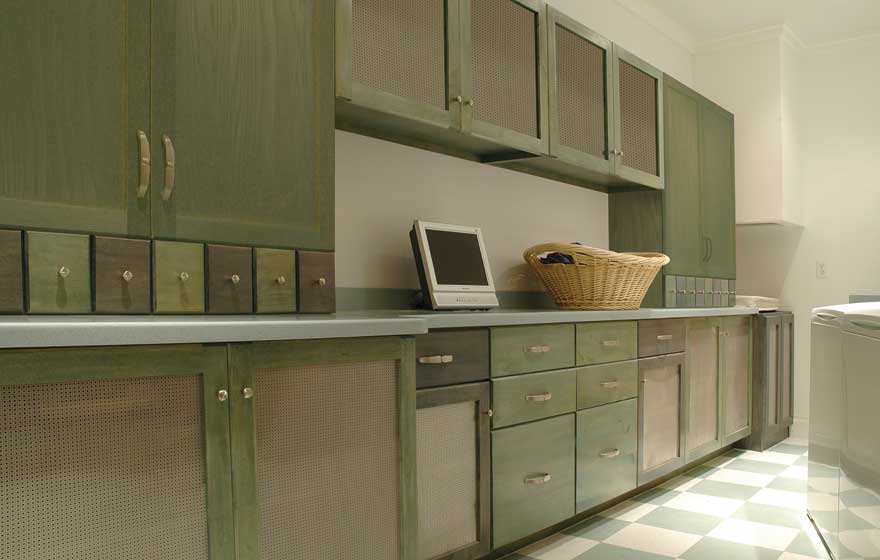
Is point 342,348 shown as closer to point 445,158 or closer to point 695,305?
point 445,158

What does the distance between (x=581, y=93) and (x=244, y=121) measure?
1818 millimetres

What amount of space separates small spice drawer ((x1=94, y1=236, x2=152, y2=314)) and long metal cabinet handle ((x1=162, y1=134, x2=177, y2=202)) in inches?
4.2

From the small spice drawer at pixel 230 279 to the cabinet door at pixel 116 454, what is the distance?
0.97 feet

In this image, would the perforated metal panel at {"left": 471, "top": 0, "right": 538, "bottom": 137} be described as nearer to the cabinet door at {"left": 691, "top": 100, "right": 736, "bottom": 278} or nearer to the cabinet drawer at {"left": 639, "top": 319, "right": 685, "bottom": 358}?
the cabinet drawer at {"left": 639, "top": 319, "right": 685, "bottom": 358}

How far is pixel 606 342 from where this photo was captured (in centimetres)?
268

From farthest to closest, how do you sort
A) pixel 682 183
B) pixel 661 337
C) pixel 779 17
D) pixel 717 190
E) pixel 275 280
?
1. pixel 779 17
2. pixel 717 190
3. pixel 682 183
4. pixel 661 337
5. pixel 275 280

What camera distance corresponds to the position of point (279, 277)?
1.62 meters

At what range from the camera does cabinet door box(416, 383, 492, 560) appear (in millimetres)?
1892

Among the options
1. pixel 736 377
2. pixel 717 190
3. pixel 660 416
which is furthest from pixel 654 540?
Answer: pixel 717 190

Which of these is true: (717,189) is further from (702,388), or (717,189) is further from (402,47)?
(402,47)

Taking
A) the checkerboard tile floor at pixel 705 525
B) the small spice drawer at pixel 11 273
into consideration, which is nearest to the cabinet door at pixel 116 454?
the small spice drawer at pixel 11 273

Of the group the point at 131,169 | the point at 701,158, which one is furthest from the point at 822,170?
the point at 131,169

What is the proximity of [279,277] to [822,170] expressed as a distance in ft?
14.3

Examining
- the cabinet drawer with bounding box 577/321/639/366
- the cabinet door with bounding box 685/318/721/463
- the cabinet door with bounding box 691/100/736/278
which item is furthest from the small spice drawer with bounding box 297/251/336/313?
the cabinet door with bounding box 691/100/736/278
